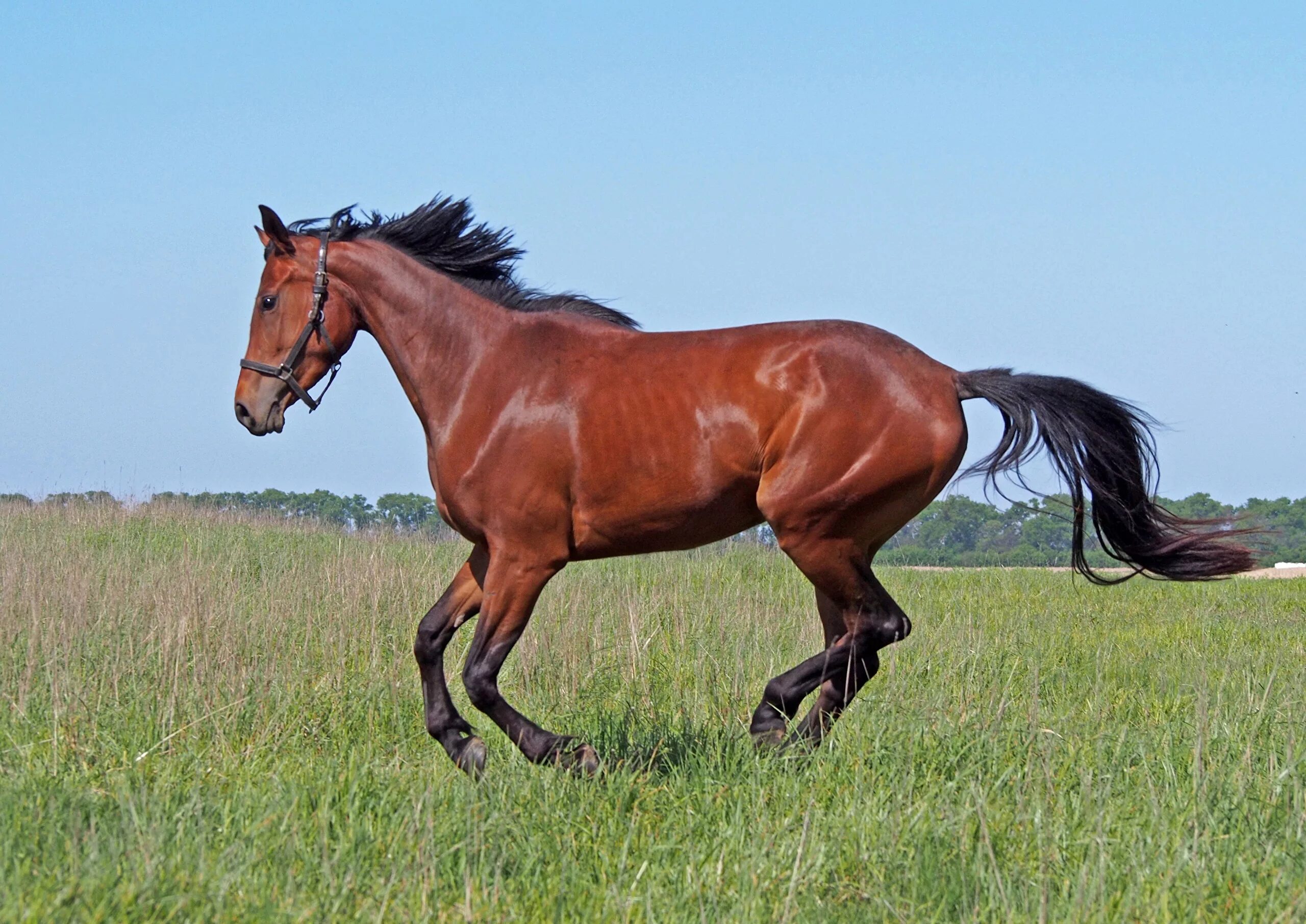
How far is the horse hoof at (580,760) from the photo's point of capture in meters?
4.65

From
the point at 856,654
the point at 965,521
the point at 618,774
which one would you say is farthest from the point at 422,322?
the point at 965,521

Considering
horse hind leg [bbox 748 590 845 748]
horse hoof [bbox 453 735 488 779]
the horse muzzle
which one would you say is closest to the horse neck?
the horse muzzle

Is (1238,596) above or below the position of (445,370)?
below

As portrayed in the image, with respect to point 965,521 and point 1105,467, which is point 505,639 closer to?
point 1105,467

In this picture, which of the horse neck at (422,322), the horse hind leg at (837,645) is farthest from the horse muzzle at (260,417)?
the horse hind leg at (837,645)

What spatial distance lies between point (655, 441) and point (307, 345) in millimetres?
1632

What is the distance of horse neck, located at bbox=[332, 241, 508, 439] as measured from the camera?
5309mm

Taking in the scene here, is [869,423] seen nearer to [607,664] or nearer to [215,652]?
[607,664]

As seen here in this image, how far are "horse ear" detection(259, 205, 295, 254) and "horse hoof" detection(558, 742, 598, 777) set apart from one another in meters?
2.51

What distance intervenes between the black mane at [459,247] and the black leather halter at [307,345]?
286mm

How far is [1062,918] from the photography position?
3219mm

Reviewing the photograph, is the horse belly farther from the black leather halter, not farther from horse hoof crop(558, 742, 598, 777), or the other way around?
the black leather halter

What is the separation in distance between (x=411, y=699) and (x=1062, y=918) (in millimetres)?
3749

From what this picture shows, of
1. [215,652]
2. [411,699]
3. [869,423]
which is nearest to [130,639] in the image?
[215,652]
